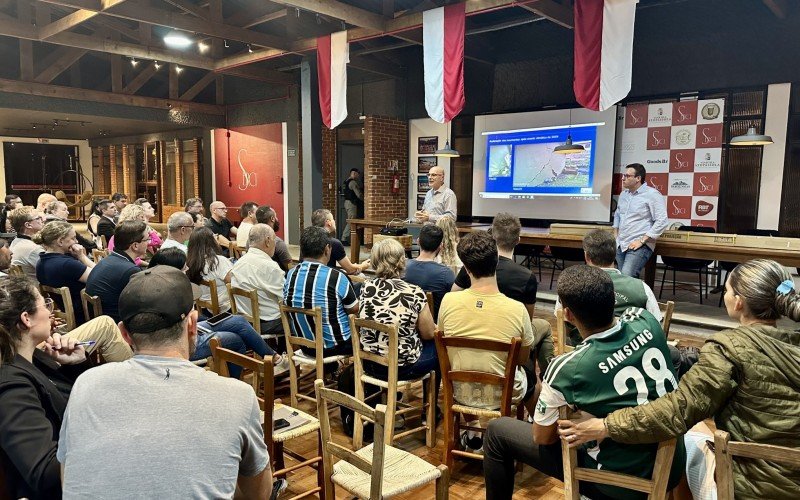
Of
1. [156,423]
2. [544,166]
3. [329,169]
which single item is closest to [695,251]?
[544,166]

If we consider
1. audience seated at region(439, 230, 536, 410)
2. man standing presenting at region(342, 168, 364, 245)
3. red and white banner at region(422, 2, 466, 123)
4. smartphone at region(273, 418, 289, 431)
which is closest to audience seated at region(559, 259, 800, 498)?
audience seated at region(439, 230, 536, 410)

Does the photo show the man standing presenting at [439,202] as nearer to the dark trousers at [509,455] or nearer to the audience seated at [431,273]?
the audience seated at [431,273]

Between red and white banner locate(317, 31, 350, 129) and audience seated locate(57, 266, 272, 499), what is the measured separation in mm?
5904

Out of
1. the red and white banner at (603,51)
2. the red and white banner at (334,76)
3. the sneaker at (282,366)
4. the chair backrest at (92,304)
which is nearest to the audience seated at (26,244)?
the chair backrest at (92,304)

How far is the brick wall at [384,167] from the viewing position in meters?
9.91

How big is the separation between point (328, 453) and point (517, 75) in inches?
321

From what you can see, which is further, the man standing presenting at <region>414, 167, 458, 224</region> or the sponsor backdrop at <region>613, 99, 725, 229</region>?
the sponsor backdrop at <region>613, 99, 725, 229</region>

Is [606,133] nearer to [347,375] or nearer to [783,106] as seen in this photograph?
[783,106]

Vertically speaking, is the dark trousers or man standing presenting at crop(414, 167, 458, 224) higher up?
man standing presenting at crop(414, 167, 458, 224)

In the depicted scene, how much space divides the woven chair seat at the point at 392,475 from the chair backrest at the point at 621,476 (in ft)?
1.56

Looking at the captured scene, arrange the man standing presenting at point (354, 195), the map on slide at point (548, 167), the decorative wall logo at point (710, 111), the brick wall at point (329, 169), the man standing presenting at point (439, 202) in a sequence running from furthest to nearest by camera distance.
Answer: the brick wall at point (329, 169)
the man standing presenting at point (354, 195)
the map on slide at point (548, 167)
the decorative wall logo at point (710, 111)
the man standing presenting at point (439, 202)

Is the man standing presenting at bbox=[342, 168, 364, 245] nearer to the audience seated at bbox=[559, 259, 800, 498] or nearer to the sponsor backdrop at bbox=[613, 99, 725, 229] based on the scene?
the sponsor backdrop at bbox=[613, 99, 725, 229]

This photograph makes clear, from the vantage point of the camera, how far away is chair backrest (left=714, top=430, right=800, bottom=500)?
52.9 inches

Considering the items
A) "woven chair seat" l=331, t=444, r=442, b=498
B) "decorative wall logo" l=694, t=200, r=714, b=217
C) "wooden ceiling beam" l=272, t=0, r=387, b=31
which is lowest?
"woven chair seat" l=331, t=444, r=442, b=498
